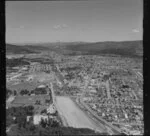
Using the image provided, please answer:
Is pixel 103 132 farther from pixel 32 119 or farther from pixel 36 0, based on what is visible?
pixel 36 0

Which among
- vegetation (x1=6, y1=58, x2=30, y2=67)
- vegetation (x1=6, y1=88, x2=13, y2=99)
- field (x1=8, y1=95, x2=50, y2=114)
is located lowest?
field (x1=8, y1=95, x2=50, y2=114)

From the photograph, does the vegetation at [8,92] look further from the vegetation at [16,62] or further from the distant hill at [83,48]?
the distant hill at [83,48]

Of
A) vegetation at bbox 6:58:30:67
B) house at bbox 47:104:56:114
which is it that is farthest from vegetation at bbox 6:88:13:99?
house at bbox 47:104:56:114

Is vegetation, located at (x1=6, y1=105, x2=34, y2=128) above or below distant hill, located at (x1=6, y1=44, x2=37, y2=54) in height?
below

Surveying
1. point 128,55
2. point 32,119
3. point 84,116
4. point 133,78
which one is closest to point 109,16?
point 128,55

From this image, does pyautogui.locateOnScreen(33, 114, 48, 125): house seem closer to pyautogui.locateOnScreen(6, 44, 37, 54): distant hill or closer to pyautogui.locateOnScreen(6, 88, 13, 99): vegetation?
pyautogui.locateOnScreen(6, 88, 13, 99): vegetation

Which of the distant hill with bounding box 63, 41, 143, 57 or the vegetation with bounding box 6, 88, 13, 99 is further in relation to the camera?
the distant hill with bounding box 63, 41, 143, 57

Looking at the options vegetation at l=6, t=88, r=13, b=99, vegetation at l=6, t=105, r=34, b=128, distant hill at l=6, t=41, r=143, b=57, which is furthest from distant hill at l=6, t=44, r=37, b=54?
vegetation at l=6, t=105, r=34, b=128
